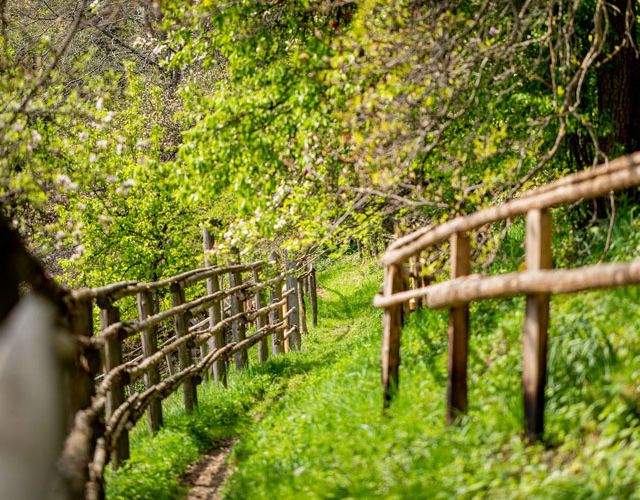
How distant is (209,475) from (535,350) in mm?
4015

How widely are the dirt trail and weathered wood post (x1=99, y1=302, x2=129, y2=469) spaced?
0.65m

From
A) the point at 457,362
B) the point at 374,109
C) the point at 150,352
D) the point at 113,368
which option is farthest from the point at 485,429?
the point at 150,352

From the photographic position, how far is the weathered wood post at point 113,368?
20.8 ft

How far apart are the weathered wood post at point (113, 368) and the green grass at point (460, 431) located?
7.7 inches

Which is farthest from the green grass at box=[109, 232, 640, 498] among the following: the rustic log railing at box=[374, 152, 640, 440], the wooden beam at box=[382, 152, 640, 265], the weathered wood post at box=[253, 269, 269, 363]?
the weathered wood post at box=[253, 269, 269, 363]

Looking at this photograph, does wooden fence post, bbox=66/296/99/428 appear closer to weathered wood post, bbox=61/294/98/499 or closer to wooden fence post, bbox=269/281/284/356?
weathered wood post, bbox=61/294/98/499

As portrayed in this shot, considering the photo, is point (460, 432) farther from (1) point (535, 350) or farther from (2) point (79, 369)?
(2) point (79, 369)

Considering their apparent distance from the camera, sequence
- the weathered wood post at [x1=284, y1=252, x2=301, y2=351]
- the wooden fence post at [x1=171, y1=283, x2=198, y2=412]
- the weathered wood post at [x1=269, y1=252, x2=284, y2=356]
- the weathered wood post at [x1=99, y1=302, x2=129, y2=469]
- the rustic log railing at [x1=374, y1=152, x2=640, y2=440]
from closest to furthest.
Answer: the rustic log railing at [x1=374, y1=152, x2=640, y2=440]
the weathered wood post at [x1=99, y1=302, x2=129, y2=469]
the wooden fence post at [x1=171, y1=283, x2=198, y2=412]
the weathered wood post at [x1=269, y1=252, x2=284, y2=356]
the weathered wood post at [x1=284, y1=252, x2=301, y2=351]

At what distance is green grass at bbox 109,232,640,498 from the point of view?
359 cm

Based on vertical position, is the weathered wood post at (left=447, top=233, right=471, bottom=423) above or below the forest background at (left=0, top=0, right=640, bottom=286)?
below

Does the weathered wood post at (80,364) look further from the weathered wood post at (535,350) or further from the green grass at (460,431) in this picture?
the weathered wood post at (535,350)

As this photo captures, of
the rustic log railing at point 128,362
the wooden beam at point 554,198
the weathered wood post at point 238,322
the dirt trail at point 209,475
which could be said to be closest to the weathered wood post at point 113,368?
the rustic log railing at point 128,362

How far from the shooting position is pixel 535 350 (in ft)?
12.2

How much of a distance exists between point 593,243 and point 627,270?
375 cm
